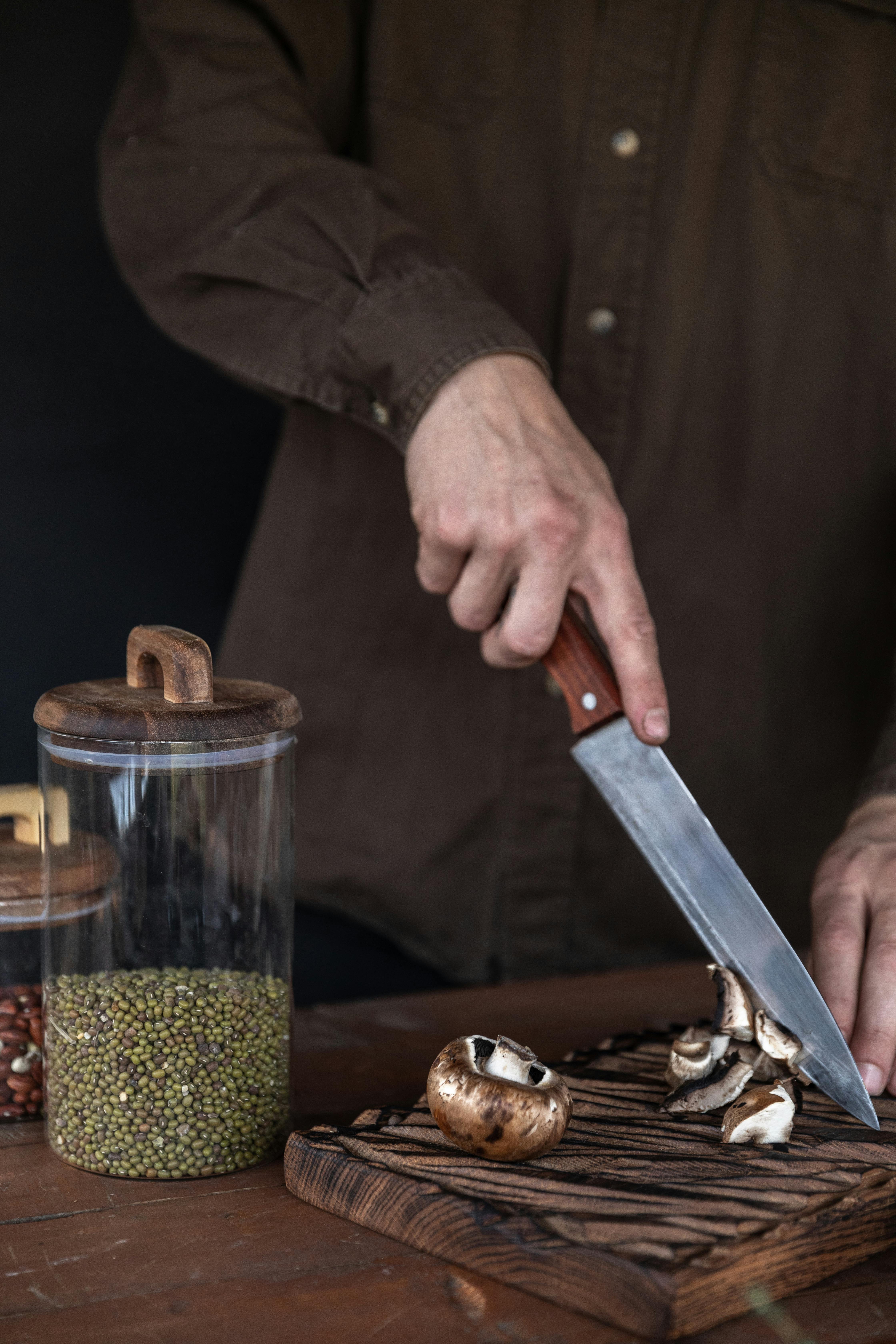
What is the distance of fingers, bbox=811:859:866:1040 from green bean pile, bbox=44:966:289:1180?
42cm

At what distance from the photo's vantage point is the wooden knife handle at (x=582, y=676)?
0.96 meters

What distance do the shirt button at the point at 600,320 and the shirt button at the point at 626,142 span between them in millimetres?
164

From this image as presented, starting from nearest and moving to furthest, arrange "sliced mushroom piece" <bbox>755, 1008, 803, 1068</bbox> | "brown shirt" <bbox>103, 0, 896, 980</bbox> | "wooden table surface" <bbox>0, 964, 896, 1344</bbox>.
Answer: "wooden table surface" <bbox>0, 964, 896, 1344</bbox>
"sliced mushroom piece" <bbox>755, 1008, 803, 1068</bbox>
"brown shirt" <bbox>103, 0, 896, 980</bbox>

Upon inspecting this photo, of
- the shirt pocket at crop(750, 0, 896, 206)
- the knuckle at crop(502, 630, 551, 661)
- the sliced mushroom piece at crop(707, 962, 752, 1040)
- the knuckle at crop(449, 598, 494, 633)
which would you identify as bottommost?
the sliced mushroom piece at crop(707, 962, 752, 1040)

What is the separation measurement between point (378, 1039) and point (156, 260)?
79cm

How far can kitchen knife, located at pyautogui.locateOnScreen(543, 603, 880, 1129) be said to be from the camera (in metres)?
0.85

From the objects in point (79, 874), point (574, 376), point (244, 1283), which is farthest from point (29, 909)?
point (574, 376)

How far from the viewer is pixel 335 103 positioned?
54.2 inches

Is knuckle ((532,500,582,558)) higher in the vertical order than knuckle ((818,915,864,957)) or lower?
higher

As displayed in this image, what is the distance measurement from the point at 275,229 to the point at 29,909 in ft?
2.20

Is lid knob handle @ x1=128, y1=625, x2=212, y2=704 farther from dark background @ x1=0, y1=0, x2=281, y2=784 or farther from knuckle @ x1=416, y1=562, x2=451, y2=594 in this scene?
dark background @ x1=0, y1=0, x2=281, y2=784

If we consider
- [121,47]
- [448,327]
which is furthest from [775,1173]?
[121,47]

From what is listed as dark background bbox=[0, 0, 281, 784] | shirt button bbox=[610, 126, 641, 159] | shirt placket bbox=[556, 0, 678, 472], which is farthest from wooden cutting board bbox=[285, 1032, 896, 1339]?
dark background bbox=[0, 0, 281, 784]

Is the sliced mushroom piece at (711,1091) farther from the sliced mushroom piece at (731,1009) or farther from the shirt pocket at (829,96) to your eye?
the shirt pocket at (829,96)
